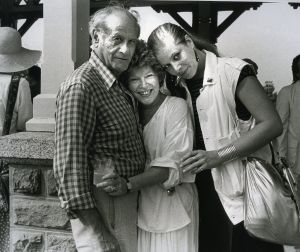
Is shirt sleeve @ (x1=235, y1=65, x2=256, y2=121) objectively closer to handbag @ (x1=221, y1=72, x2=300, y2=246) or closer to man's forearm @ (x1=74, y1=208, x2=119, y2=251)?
handbag @ (x1=221, y1=72, x2=300, y2=246)

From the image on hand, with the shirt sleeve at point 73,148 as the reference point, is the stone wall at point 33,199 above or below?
below

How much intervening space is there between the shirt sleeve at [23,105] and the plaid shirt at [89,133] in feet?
4.72

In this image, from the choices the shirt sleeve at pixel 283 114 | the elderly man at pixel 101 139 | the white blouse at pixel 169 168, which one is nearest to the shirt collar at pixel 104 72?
the elderly man at pixel 101 139

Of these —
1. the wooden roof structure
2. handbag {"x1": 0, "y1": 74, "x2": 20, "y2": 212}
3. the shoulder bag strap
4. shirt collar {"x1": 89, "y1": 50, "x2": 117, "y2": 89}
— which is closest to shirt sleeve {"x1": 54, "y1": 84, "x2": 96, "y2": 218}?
shirt collar {"x1": 89, "y1": 50, "x2": 117, "y2": 89}

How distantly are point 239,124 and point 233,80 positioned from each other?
22cm

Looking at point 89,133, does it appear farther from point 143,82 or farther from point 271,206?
point 271,206

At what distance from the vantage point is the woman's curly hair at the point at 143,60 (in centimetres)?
222

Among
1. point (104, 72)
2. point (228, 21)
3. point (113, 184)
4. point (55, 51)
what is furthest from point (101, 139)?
point (228, 21)

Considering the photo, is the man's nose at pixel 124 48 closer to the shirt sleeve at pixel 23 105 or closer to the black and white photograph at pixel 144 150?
the black and white photograph at pixel 144 150

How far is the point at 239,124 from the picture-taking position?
226 centimetres

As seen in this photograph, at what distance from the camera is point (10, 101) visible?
332cm

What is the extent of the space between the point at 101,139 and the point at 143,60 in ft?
1.66

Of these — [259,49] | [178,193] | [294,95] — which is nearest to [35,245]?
[178,193]

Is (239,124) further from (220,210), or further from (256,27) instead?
(256,27)
